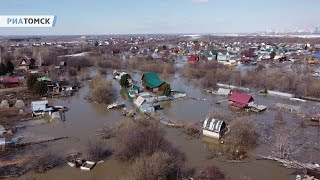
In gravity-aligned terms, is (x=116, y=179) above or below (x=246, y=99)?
below

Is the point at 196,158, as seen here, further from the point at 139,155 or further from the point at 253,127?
→ the point at 253,127

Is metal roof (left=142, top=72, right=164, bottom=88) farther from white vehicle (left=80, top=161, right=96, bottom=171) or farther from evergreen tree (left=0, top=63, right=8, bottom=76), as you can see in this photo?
evergreen tree (left=0, top=63, right=8, bottom=76)

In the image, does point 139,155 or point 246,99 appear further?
point 246,99

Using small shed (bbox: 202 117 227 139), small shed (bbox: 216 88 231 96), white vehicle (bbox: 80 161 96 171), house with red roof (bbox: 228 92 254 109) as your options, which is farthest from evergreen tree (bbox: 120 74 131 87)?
white vehicle (bbox: 80 161 96 171)

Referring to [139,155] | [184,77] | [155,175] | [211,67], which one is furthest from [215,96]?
[155,175]

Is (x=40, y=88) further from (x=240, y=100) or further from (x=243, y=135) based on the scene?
(x=243, y=135)
